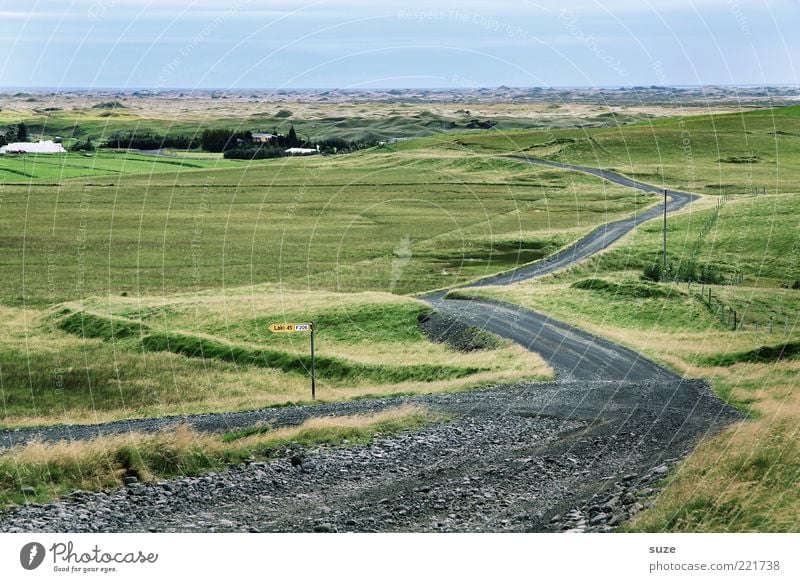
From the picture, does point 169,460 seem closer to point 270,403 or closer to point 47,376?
point 270,403

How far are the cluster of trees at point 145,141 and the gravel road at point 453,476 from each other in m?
153

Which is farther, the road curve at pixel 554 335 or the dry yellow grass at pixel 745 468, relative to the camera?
the road curve at pixel 554 335

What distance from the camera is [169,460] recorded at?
27.4 metres

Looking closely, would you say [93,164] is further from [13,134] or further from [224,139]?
[13,134]

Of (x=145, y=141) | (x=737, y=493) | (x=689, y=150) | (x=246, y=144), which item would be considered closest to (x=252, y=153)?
(x=246, y=144)

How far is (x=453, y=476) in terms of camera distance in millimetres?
27203

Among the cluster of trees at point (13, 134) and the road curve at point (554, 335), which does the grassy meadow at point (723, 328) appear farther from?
the cluster of trees at point (13, 134)

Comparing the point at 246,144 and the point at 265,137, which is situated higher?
the point at 265,137

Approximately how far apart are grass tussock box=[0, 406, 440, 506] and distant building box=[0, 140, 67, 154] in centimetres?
12083

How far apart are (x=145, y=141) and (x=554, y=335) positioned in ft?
489

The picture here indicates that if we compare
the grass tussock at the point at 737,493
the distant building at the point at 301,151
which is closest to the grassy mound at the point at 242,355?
the grass tussock at the point at 737,493

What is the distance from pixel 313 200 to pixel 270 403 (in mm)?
112135

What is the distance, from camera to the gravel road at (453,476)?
2458 centimetres

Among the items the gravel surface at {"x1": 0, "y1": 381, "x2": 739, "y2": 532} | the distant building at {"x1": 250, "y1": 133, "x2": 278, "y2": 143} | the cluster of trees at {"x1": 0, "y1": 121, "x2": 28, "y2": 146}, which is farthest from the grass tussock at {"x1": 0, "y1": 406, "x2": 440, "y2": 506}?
the distant building at {"x1": 250, "y1": 133, "x2": 278, "y2": 143}
